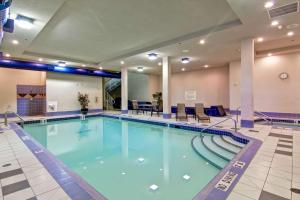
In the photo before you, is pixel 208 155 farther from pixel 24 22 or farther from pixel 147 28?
pixel 24 22

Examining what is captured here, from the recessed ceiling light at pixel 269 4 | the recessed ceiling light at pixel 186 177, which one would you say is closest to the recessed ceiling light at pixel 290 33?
the recessed ceiling light at pixel 269 4

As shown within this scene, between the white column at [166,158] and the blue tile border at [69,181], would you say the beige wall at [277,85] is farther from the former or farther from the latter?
the blue tile border at [69,181]

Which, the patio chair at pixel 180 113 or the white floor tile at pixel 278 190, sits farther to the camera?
the patio chair at pixel 180 113

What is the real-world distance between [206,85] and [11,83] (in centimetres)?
1192

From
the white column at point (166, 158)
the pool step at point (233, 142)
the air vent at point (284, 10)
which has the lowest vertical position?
the white column at point (166, 158)

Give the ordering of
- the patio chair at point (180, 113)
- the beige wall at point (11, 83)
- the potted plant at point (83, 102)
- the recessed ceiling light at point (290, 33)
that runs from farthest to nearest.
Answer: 1. the potted plant at point (83, 102)
2. the beige wall at point (11, 83)
3. the patio chair at point (180, 113)
4. the recessed ceiling light at point (290, 33)

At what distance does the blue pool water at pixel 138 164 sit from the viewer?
102 inches

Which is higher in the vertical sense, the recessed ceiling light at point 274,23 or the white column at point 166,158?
the recessed ceiling light at point 274,23

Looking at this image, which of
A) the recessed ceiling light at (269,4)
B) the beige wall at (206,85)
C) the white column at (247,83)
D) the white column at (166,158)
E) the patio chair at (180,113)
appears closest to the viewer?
the white column at (166,158)

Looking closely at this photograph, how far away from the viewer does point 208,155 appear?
13.0 feet

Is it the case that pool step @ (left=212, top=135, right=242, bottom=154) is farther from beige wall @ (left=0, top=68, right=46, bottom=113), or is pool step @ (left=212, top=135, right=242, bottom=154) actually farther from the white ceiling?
beige wall @ (left=0, top=68, right=46, bottom=113)

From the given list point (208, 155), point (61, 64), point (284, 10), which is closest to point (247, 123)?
point (208, 155)

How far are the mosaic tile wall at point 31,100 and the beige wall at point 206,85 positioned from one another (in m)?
9.32

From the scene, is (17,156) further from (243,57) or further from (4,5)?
(243,57)
